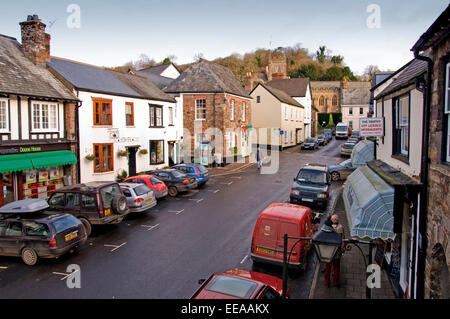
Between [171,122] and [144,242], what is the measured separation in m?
19.0

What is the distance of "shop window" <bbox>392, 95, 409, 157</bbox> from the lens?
936 cm

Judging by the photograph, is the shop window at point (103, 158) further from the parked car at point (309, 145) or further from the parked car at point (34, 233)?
the parked car at point (309, 145)

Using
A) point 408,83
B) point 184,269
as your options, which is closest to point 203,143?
point 184,269

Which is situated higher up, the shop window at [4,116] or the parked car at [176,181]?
the shop window at [4,116]

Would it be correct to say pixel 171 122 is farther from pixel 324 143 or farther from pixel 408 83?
pixel 324 143

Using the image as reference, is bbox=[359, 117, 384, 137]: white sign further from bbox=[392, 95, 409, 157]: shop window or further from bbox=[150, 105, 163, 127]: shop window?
bbox=[150, 105, 163, 127]: shop window

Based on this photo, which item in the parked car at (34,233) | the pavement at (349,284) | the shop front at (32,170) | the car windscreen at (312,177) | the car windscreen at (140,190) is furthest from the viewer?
the car windscreen at (312,177)

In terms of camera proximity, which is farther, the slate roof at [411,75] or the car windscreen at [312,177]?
the car windscreen at [312,177]

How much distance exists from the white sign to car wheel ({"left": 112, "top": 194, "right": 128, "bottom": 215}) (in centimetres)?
961

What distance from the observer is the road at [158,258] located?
30.4ft

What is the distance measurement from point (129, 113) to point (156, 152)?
457 centimetres

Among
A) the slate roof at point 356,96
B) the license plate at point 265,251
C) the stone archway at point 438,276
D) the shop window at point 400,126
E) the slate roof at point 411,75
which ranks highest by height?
the slate roof at point 356,96

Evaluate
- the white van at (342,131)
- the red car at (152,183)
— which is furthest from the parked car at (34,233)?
the white van at (342,131)

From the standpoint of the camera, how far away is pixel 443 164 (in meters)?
5.96
